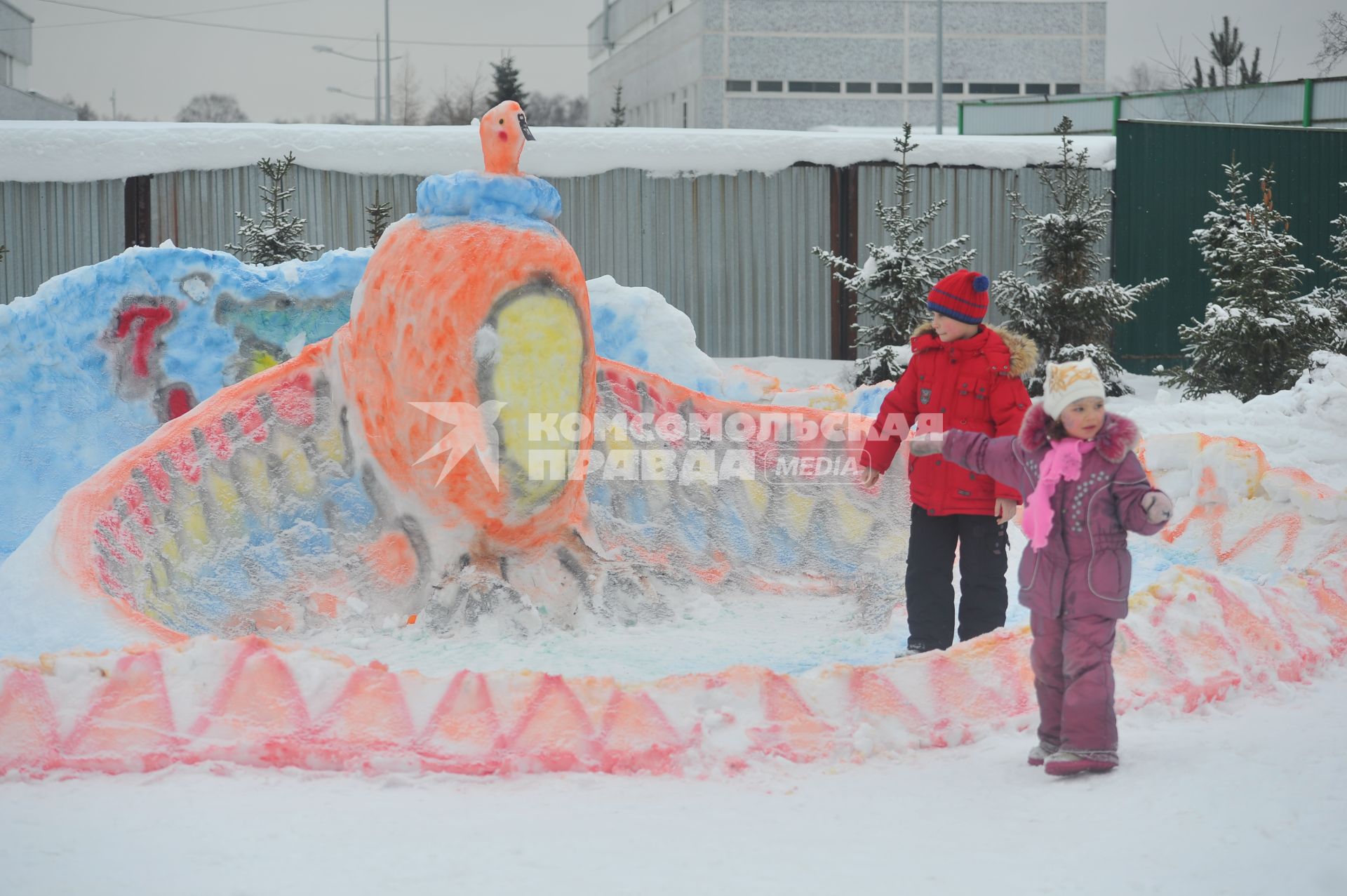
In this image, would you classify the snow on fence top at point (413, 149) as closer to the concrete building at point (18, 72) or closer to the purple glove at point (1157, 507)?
the concrete building at point (18, 72)

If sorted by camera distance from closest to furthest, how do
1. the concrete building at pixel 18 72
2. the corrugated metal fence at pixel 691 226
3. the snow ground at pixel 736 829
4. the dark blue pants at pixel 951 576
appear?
the snow ground at pixel 736 829
the dark blue pants at pixel 951 576
the corrugated metal fence at pixel 691 226
the concrete building at pixel 18 72

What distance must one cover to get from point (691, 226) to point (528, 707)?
9.52 m

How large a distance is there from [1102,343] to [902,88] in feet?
80.0

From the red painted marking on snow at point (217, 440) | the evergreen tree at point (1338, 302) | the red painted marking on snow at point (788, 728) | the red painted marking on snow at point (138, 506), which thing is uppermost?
the evergreen tree at point (1338, 302)

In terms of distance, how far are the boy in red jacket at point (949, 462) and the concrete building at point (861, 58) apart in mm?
29809

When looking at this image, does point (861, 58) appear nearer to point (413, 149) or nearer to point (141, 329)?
point (413, 149)

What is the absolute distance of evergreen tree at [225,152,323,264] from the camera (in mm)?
9797

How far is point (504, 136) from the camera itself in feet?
17.0

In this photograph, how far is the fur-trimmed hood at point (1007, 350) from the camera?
411 centimetres

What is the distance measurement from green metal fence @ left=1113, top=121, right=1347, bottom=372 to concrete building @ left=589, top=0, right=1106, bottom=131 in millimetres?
20016

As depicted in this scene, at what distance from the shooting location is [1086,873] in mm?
2533

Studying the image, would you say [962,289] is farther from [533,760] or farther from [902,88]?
[902,88]

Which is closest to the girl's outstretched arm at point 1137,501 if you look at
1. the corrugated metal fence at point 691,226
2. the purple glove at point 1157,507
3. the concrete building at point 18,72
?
the purple glove at point 1157,507

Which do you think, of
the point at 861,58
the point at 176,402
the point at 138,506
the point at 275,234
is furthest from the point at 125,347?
the point at 861,58
